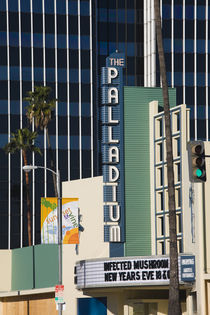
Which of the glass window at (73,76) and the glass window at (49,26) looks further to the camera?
the glass window at (73,76)

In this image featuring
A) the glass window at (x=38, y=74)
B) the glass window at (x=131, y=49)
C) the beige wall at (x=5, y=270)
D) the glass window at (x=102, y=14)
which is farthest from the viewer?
the glass window at (x=102, y=14)

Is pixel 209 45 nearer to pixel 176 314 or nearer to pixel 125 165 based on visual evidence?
pixel 125 165

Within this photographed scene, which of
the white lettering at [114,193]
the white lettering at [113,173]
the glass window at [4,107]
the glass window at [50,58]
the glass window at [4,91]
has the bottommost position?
the white lettering at [114,193]

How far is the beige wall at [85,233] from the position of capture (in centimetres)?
5288

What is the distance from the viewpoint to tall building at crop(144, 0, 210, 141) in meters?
112

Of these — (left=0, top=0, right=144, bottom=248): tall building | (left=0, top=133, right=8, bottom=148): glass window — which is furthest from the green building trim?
(left=0, top=133, right=8, bottom=148): glass window

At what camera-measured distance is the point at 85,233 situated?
A: 54.2m

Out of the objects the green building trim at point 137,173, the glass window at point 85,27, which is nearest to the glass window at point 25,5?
the glass window at point 85,27

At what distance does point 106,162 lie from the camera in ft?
167

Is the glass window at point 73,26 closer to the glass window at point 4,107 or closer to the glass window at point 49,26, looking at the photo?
the glass window at point 49,26

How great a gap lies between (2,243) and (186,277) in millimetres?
62148

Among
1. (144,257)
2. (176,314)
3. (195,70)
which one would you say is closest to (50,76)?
(195,70)

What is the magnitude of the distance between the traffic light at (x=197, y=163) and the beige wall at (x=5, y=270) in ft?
159

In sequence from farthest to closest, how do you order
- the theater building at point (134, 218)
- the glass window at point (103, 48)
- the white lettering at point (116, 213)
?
the glass window at point (103, 48) → the white lettering at point (116, 213) → the theater building at point (134, 218)
